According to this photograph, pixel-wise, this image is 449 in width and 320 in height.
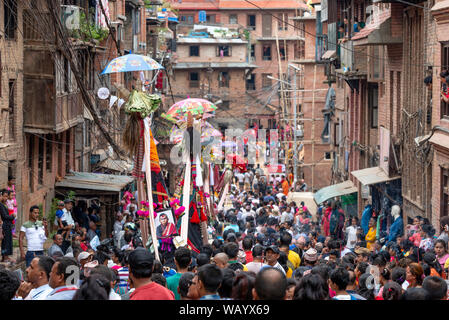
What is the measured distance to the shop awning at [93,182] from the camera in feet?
87.8

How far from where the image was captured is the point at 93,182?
27.4 m

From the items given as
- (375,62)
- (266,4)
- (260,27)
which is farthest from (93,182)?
(260,27)

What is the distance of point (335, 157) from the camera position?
142 feet

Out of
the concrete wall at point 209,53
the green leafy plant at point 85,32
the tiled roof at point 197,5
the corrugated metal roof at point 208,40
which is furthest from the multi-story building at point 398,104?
the tiled roof at point 197,5

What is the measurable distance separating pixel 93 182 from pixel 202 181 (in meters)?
11.0

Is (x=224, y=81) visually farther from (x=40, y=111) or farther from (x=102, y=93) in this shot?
(x=102, y=93)

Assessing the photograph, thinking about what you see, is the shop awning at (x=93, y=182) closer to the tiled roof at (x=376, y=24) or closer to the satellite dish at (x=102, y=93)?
the satellite dish at (x=102, y=93)

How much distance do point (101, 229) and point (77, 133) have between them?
473 centimetres

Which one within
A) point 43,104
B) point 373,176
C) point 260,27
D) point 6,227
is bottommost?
point 6,227

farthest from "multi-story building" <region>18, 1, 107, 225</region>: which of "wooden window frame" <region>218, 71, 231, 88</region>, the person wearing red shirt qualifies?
"wooden window frame" <region>218, 71, 231, 88</region>

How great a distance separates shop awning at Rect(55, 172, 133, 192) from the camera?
87.8 feet

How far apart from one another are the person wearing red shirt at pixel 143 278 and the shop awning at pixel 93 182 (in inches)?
741
